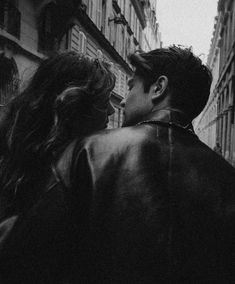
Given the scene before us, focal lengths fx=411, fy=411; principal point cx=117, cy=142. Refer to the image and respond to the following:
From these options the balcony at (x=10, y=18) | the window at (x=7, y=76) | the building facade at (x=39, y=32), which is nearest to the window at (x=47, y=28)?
the building facade at (x=39, y=32)

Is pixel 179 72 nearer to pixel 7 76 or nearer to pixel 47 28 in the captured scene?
pixel 7 76

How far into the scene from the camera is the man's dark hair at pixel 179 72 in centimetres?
145

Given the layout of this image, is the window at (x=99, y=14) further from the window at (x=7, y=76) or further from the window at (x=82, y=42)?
the window at (x=7, y=76)

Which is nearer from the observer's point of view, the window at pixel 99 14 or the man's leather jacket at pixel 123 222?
the man's leather jacket at pixel 123 222

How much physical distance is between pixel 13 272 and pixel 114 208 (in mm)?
368

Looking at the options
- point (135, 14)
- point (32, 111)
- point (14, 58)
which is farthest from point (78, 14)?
point (135, 14)

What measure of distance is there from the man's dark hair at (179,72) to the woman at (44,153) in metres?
0.18

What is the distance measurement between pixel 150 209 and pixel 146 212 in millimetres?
15

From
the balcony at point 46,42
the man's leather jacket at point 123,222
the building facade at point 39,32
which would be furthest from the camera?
the balcony at point 46,42

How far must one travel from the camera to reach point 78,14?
52.7 ft

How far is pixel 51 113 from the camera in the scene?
5.08 feet

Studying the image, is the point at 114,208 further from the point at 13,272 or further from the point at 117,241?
the point at 13,272

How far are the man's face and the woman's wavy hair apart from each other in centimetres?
11

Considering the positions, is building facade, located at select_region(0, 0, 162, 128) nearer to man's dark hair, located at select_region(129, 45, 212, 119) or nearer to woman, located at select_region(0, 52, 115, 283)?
woman, located at select_region(0, 52, 115, 283)
